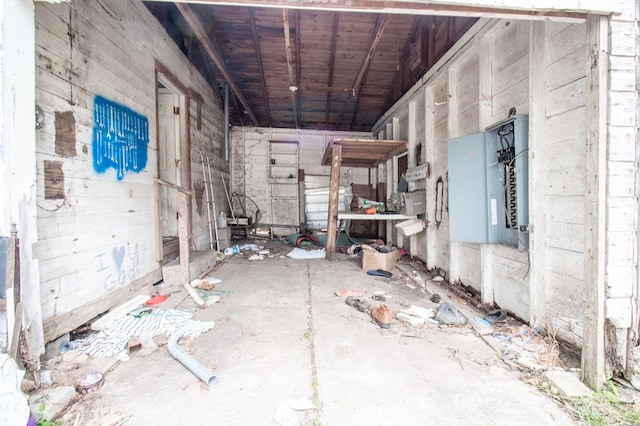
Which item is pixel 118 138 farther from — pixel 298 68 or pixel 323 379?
pixel 298 68

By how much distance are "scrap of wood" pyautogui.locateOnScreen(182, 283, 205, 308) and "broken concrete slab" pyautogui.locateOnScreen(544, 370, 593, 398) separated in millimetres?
3121

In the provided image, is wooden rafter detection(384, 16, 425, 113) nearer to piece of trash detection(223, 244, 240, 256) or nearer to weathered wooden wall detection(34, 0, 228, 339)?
weathered wooden wall detection(34, 0, 228, 339)

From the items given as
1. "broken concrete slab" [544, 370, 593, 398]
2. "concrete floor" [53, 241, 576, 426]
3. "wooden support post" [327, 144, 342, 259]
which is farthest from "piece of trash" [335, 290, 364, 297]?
"broken concrete slab" [544, 370, 593, 398]

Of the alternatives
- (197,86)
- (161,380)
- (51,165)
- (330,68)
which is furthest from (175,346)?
(330,68)

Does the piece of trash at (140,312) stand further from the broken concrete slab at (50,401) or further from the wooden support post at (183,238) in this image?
the broken concrete slab at (50,401)

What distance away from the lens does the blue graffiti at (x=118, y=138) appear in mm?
2781

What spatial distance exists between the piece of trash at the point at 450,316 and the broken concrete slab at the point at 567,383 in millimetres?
853

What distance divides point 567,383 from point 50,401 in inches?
124

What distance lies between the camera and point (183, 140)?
16.0ft

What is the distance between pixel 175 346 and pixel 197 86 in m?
5.01

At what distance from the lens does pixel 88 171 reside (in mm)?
2648

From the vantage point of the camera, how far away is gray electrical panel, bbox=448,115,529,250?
2611 mm

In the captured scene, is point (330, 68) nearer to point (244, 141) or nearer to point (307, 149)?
point (307, 149)

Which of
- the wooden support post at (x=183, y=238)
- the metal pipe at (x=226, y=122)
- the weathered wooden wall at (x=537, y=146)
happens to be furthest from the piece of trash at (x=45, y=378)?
the metal pipe at (x=226, y=122)
